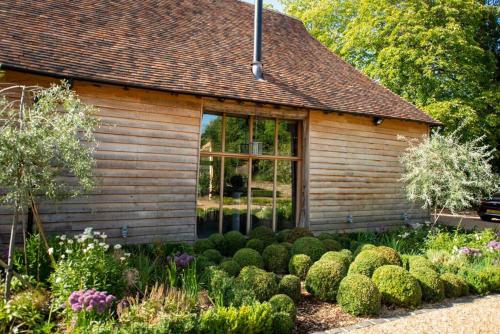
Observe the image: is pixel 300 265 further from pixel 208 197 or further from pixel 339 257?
pixel 208 197

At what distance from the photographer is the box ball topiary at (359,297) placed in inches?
202

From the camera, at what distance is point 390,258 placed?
21.3ft

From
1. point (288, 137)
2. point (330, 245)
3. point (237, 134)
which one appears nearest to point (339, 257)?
point (330, 245)

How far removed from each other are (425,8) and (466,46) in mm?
2684

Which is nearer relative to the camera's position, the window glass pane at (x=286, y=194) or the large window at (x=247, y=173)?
the large window at (x=247, y=173)

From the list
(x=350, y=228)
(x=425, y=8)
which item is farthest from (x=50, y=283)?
(x=425, y=8)

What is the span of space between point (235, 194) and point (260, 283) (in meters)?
4.35

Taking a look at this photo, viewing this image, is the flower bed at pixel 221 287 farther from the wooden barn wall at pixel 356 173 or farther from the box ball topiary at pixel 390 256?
the wooden barn wall at pixel 356 173

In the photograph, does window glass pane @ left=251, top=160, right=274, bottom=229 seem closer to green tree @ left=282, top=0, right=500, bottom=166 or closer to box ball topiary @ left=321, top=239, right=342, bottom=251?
box ball topiary @ left=321, top=239, right=342, bottom=251

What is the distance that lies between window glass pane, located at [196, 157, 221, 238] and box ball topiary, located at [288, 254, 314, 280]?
110 inches

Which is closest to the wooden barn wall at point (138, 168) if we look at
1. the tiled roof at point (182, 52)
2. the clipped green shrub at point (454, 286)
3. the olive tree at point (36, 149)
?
the tiled roof at point (182, 52)

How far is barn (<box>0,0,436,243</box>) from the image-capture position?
7.33 metres

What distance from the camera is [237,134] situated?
932cm

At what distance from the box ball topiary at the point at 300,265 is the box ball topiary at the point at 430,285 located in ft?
5.57
